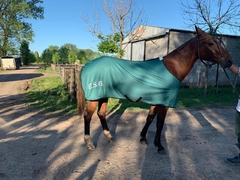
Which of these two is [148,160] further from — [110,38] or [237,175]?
[110,38]

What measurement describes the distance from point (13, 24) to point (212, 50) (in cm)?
3510

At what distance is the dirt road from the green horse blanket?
35.4 inches

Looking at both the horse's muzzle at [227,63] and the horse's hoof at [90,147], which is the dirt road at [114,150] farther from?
the horse's muzzle at [227,63]

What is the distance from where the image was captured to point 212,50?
3.00m

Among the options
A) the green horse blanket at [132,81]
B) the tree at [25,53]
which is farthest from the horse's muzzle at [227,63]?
the tree at [25,53]

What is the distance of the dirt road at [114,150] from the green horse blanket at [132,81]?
35.4 inches

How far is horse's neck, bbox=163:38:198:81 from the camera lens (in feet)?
10.3

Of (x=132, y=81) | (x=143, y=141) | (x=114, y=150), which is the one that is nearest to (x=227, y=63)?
(x=132, y=81)

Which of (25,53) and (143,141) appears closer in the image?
(143,141)

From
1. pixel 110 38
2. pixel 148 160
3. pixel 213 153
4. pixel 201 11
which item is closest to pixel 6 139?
pixel 148 160

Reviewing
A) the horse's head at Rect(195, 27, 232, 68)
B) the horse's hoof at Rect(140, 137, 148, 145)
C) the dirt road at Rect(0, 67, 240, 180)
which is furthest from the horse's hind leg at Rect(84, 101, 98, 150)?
the horse's head at Rect(195, 27, 232, 68)

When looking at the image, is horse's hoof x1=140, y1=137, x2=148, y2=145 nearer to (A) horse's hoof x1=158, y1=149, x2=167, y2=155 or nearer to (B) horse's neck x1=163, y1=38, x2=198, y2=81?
(A) horse's hoof x1=158, y1=149, x2=167, y2=155

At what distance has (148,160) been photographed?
2.91m

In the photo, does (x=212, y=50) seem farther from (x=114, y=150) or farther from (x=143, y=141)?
(x=114, y=150)
